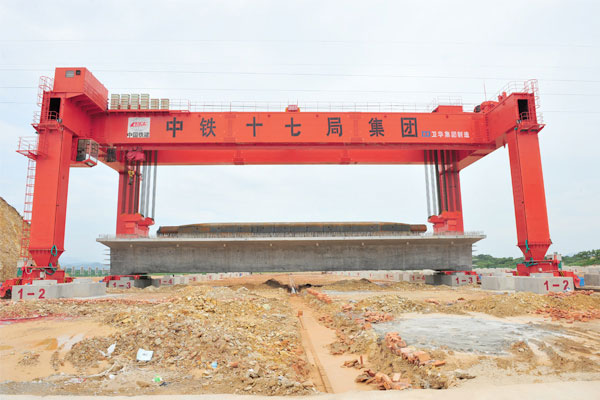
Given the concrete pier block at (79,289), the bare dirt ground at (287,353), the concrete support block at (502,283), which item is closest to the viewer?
the bare dirt ground at (287,353)

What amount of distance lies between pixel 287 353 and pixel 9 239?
3502 centimetres

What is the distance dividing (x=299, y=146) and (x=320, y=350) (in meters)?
14.8

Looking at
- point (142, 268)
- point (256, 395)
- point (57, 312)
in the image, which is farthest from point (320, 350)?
point (142, 268)

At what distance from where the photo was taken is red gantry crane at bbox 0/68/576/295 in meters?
18.2

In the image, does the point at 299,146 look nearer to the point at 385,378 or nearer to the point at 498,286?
the point at 498,286

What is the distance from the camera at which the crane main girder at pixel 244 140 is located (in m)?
18.3

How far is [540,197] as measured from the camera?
18875mm

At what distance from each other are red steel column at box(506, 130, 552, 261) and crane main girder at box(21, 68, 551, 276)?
53 mm

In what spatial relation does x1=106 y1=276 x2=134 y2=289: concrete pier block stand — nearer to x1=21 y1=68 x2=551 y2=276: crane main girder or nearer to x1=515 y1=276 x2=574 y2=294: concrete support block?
x1=21 y1=68 x2=551 y2=276: crane main girder

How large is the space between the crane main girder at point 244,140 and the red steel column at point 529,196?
0.17ft

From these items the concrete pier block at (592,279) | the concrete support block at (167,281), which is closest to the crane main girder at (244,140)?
the concrete support block at (167,281)

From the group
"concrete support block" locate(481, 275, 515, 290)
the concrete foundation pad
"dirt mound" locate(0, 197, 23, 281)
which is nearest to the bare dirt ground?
"concrete support block" locate(481, 275, 515, 290)

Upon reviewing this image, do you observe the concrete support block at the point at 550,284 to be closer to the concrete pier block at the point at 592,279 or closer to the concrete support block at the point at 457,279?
the concrete support block at the point at 457,279

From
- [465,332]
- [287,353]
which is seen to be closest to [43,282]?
[287,353]
